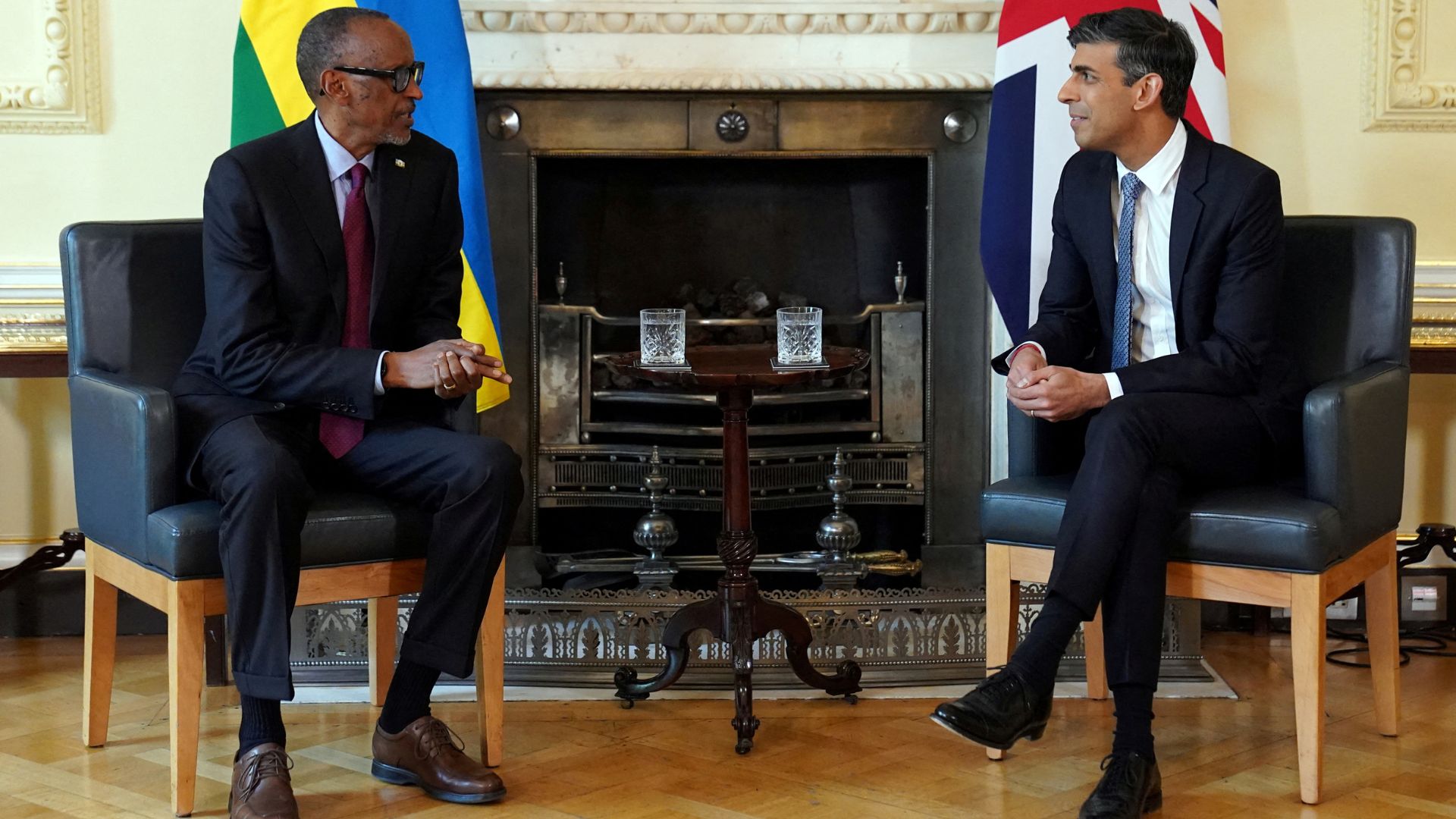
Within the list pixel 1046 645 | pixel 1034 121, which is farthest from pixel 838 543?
pixel 1046 645

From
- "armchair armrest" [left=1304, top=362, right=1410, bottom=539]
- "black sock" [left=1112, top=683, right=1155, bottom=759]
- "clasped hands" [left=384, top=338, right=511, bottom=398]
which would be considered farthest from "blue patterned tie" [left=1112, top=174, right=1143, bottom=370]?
"clasped hands" [left=384, top=338, right=511, bottom=398]

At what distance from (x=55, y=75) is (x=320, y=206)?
3.98ft

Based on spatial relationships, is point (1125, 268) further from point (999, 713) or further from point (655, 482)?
point (655, 482)

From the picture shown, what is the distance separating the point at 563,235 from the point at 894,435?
0.98 metres

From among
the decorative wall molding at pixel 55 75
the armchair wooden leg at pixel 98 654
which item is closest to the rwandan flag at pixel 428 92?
the decorative wall molding at pixel 55 75

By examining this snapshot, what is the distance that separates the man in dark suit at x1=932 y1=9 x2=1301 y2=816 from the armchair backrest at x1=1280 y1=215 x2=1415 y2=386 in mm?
167

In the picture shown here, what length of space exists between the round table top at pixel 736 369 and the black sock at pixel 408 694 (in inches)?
24.3

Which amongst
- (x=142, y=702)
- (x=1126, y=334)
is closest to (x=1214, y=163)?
(x=1126, y=334)

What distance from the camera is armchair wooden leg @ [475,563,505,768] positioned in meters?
2.48

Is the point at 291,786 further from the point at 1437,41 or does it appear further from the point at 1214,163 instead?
the point at 1437,41

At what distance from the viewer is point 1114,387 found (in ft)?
8.04

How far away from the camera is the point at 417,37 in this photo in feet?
10.1

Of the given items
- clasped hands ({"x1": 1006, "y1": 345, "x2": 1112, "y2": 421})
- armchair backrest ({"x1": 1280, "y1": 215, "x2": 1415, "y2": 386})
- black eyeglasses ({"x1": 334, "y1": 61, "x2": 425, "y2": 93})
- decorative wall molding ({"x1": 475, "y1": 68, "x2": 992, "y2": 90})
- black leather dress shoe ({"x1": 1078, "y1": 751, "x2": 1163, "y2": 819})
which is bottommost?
black leather dress shoe ({"x1": 1078, "y1": 751, "x2": 1163, "y2": 819})

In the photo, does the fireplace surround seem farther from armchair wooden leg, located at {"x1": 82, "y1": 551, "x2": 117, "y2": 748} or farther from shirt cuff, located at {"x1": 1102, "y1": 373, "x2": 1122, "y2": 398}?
shirt cuff, located at {"x1": 1102, "y1": 373, "x2": 1122, "y2": 398}
